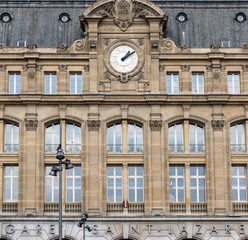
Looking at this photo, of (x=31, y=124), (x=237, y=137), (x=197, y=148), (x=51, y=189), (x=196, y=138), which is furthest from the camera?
(x=237, y=137)

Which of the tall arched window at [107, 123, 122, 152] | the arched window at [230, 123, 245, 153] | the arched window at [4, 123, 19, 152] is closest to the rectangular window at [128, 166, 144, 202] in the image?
the tall arched window at [107, 123, 122, 152]

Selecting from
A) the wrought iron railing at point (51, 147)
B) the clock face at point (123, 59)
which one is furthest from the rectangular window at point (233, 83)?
the wrought iron railing at point (51, 147)

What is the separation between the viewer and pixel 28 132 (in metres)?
55.2

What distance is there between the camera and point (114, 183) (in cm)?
5519

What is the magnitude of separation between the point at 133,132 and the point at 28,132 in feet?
25.7

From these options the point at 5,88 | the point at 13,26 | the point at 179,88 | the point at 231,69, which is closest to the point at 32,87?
the point at 5,88

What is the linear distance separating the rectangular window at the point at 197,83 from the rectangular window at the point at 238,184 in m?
6.37

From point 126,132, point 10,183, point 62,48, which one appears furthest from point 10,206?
point 62,48

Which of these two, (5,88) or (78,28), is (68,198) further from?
(78,28)

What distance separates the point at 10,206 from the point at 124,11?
17002 mm

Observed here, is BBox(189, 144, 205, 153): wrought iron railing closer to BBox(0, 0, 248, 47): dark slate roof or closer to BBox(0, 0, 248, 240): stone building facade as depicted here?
BBox(0, 0, 248, 240): stone building facade

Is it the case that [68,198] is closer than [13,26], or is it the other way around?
[68,198]

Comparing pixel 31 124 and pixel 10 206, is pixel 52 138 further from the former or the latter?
pixel 10 206

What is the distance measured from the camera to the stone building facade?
176 feet
